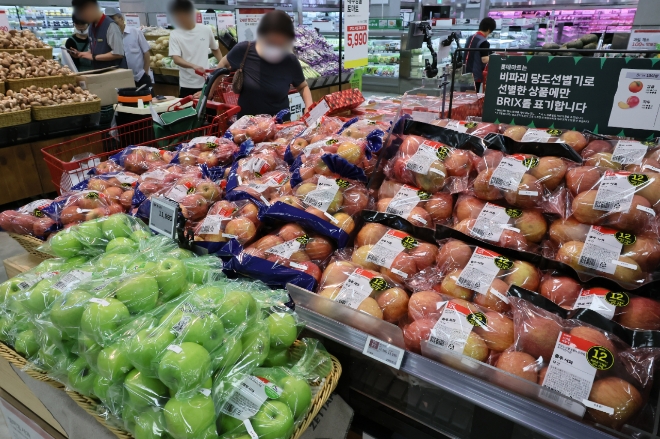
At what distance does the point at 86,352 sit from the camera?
42.0 inches

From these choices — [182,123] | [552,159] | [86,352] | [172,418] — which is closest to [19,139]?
[182,123]

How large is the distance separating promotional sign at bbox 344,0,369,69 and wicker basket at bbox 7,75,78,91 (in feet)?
8.60

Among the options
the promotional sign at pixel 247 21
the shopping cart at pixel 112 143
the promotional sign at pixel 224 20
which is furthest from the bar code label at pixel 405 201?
the promotional sign at pixel 224 20

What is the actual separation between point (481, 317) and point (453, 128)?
91 centimetres

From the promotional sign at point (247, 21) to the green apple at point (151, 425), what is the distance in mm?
5093

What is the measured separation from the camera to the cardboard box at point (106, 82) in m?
4.29

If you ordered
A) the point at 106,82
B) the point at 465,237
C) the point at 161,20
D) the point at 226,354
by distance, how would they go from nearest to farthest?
the point at 226,354
the point at 465,237
the point at 106,82
the point at 161,20

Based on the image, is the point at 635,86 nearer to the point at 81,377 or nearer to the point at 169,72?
the point at 81,377

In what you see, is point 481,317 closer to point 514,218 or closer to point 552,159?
point 514,218

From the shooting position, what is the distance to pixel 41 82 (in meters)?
3.95

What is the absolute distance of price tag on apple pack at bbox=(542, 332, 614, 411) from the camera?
2.96ft

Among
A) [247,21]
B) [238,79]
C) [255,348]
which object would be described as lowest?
[255,348]

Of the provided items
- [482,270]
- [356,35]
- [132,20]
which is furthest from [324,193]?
[132,20]

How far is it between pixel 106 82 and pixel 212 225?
3604 millimetres
